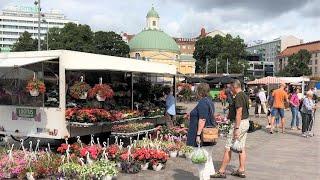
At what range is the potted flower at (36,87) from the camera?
37.7 feet

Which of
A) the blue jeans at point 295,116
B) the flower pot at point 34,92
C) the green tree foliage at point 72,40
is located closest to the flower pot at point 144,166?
the flower pot at point 34,92

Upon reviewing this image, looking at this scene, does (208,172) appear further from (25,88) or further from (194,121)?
(25,88)

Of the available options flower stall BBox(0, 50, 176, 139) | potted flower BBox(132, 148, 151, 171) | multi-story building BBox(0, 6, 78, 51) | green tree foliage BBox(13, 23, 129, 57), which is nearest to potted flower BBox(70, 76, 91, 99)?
flower stall BBox(0, 50, 176, 139)

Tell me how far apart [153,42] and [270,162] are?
318 feet

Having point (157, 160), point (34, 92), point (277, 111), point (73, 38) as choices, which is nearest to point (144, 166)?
point (157, 160)

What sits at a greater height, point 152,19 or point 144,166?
point 152,19

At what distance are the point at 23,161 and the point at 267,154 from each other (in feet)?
21.0

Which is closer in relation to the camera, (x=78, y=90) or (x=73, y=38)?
(x=78, y=90)

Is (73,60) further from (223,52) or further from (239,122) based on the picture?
(223,52)

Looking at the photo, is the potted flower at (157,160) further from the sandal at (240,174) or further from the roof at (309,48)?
the roof at (309,48)

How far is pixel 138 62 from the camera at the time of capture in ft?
50.1

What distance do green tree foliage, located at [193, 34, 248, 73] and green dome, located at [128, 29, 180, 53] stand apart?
7187mm

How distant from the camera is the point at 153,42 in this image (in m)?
107

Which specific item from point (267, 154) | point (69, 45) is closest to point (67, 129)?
point (267, 154)
